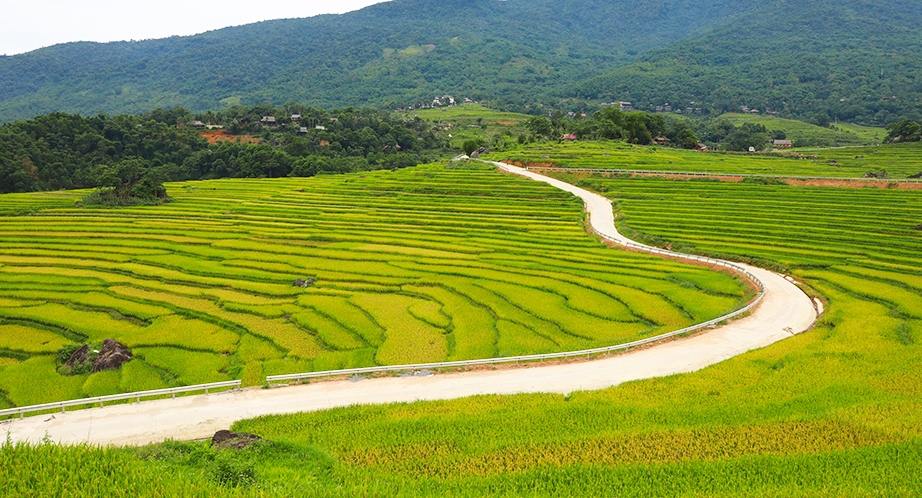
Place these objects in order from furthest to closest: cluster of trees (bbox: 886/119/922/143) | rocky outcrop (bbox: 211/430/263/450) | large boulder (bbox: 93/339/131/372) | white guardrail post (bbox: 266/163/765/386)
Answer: cluster of trees (bbox: 886/119/922/143) < large boulder (bbox: 93/339/131/372) < white guardrail post (bbox: 266/163/765/386) < rocky outcrop (bbox: 211/430/263/450)

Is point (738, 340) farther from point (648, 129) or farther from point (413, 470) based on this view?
point (648, 129)

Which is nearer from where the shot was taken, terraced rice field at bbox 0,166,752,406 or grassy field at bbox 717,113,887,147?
terraced rice field at bbox 0,166,752,406

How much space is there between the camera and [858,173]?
6919 cm

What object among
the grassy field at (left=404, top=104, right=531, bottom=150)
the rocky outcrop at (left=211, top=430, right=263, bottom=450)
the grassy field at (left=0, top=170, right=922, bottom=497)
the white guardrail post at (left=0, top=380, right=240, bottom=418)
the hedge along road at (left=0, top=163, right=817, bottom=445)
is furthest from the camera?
the grassy field at (left=404, top=104, right=531, bottom=150)

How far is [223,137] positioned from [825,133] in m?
150

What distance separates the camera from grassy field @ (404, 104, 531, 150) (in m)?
149

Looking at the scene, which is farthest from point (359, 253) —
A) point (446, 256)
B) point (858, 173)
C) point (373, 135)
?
point (373, 135)

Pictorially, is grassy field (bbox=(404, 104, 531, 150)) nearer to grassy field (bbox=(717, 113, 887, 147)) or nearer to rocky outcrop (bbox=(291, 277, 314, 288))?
grassy field (bbox=(717, 113, 887, 147))

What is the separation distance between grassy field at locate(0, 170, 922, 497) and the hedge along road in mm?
1069

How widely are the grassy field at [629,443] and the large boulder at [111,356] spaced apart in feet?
35.0

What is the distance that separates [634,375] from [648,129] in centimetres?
10862

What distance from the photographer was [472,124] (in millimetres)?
171250

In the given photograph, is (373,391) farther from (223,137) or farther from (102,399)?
(223,137)

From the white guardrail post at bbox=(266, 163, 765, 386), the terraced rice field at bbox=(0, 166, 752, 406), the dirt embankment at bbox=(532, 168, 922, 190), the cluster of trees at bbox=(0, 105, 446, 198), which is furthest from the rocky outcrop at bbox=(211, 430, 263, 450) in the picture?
the dirt embankment at bbox=(532, 168, 922, 190)
